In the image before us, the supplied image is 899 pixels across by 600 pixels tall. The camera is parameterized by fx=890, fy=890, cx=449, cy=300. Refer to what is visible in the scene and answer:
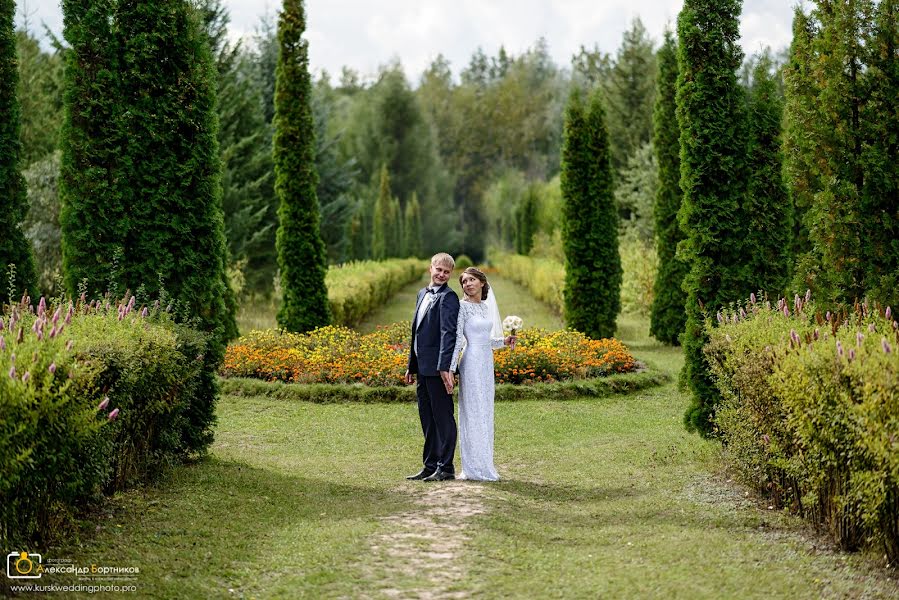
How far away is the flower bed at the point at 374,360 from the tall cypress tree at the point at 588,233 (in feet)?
9.79

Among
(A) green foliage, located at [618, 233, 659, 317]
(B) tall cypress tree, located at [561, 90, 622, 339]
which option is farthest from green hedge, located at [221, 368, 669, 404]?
(A) green foliage, located at [618, 233, 659, 317]

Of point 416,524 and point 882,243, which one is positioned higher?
point 882,243

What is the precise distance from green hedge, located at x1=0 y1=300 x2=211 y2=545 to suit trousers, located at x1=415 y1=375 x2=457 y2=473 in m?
2.02

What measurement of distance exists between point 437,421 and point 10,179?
803 centimetres

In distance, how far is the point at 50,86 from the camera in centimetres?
2570

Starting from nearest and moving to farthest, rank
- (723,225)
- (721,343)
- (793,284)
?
(721,343) → (723,225) → (793,284)

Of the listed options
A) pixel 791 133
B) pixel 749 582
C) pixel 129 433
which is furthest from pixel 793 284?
pixel 129 433

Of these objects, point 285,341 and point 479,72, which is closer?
point 285,341

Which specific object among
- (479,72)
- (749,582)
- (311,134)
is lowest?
(749,582)

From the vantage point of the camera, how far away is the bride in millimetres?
7832

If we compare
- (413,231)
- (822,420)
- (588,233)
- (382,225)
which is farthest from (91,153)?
(413,231)

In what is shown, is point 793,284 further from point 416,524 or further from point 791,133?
point 416,524

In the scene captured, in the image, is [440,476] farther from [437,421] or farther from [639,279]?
[639,279]

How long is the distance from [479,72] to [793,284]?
86.6m
